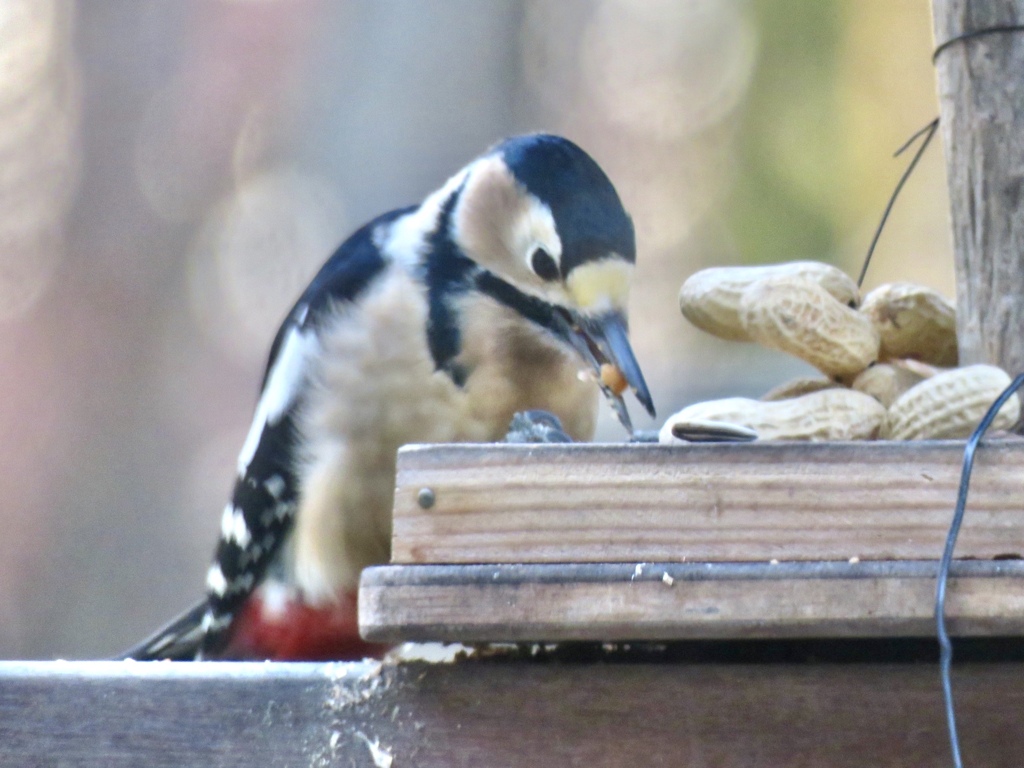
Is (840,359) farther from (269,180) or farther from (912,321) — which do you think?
(269,180)

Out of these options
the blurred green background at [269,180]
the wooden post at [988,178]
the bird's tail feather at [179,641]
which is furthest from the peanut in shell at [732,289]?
the blurred green background at [269,180]

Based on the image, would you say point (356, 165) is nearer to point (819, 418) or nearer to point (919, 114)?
point (919, 114)

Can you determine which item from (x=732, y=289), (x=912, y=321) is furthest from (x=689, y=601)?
(x=912, y=321)

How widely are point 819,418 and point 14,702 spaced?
0.61m

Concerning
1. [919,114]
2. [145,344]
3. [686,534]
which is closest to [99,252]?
[145,344]

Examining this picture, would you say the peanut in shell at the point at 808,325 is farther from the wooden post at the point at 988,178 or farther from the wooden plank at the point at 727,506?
the wooden plank at the point at 727,506

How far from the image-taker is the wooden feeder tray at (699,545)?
0.83 meters

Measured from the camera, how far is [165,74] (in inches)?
127

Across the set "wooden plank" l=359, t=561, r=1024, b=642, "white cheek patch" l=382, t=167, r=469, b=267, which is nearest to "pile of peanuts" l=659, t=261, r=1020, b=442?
"wooden plank" l=359, t=561, r=1024, b=642

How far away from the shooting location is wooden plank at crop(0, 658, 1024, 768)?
0.90 metres

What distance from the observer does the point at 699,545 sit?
0.85 m

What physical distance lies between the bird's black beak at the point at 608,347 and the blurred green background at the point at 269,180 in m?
1.43

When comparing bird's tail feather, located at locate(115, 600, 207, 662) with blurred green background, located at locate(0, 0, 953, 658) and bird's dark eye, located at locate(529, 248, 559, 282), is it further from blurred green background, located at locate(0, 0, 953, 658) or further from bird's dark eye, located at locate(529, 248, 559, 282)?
blurred green background, located at locate(0, 0, 953, 658)

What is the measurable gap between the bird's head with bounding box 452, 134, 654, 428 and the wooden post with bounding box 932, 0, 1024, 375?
286mm
